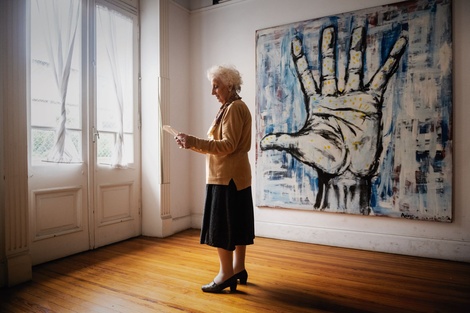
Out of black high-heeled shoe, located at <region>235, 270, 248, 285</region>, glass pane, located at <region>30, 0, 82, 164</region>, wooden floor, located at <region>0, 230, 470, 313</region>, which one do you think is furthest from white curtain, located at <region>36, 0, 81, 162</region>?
black high-heeled shoe, located at <region>235, 270, 248, 285</region>

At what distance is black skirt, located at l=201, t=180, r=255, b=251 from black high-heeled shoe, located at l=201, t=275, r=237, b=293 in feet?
0.89

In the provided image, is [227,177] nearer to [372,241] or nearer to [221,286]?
[221,286]

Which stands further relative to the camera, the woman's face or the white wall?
the white wall

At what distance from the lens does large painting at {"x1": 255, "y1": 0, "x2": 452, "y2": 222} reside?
2.95 m

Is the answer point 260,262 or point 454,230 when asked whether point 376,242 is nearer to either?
point 454,230

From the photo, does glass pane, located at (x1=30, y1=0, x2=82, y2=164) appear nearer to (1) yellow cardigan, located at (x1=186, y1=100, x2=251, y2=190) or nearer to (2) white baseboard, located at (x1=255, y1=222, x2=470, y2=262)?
(1) yellow cardigan, located at (x1=186, y1=100, x2=251, y2=190)

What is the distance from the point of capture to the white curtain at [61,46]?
2.80 metres

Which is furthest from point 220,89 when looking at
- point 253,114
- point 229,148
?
point 253,114

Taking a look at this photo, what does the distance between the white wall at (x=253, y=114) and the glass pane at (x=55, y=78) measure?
1.22m

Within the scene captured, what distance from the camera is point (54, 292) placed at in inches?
88.1

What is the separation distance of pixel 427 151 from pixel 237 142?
197 centimetres

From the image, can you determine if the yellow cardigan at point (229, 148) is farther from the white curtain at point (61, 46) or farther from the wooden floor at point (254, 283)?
the white curtain at point (61, 46)

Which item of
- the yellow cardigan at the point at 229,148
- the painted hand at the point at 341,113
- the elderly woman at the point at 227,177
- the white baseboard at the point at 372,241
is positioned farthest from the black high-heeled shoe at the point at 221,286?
the painted hand at the point at 341,113

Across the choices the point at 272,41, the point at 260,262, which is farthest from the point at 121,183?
the point at 272,41
